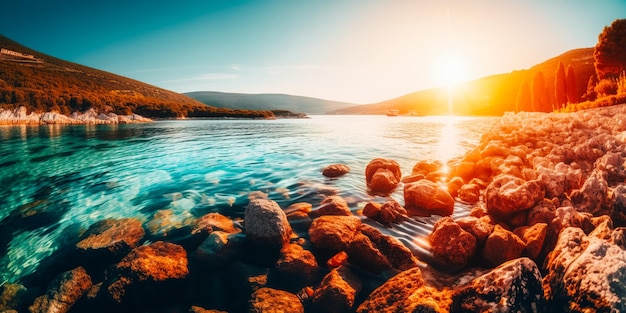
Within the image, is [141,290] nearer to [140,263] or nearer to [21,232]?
[140,263]

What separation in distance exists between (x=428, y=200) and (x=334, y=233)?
3.93 m

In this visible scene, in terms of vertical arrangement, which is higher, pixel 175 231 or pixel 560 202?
pixel 560 202

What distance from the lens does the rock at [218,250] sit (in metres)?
5.52

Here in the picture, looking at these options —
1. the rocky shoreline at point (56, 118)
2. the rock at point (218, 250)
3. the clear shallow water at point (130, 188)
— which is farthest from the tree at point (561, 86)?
the rocky shoreline at point (56, 118)

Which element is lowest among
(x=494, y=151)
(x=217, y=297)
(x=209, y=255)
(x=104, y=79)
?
(x=217, y=297)

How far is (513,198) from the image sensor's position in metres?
6.34

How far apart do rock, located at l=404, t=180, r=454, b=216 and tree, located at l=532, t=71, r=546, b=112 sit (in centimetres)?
7840

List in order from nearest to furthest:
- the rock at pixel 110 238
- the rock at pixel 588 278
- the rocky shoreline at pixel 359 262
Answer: the rock at pixel 588 278, the rocky shoreline at pixel 359 262, the rock at pixel 110 238

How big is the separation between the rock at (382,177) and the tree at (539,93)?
249 ft

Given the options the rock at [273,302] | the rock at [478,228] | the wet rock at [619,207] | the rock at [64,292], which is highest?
the wet rock at [619,207]

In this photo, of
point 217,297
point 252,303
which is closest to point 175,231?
point 217,297

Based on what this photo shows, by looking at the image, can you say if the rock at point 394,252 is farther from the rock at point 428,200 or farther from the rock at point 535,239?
the rock at point 428,200

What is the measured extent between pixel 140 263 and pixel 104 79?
647ft

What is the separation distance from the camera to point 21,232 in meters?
7.53
